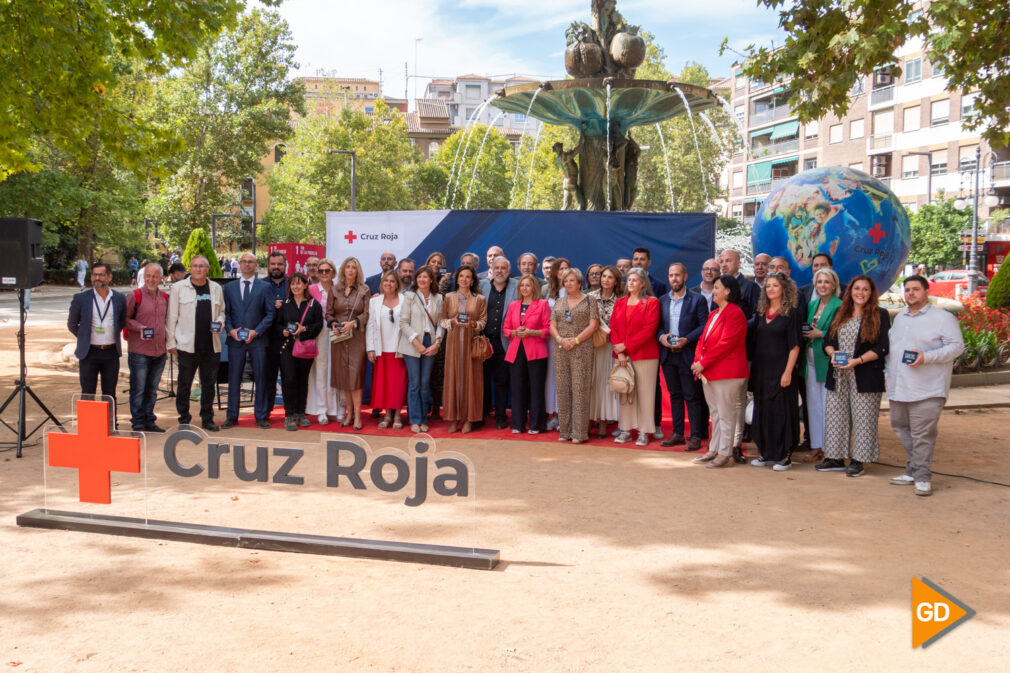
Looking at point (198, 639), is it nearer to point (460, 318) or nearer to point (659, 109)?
point (460, 318)

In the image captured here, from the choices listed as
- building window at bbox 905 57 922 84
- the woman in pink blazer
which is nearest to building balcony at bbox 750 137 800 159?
building window at bbox 905 57 922 84

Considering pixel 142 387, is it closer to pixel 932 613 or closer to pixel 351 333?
pixel 351 333

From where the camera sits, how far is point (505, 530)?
20.4ft

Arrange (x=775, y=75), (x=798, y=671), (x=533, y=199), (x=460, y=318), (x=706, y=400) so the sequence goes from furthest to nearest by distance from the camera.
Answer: (x=533, y=199), (x=775, y=75), (x=460, y=318), (x=706, y=400), (x=798, y=671)

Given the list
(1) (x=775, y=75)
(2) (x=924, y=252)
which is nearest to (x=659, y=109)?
(1) (x=775, y=75)

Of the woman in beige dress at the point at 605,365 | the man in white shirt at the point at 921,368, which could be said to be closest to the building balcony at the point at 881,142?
the woman in beige dress at the point at 605,365

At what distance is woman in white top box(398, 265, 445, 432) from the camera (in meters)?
9.90

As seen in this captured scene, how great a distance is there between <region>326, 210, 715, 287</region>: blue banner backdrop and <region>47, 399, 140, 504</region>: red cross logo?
5.79 metres

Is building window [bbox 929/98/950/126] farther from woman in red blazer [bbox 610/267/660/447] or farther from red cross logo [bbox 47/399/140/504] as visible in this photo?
red cross logo [bbox 47/399/140/504]

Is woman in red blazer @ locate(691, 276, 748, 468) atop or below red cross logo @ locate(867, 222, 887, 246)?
below

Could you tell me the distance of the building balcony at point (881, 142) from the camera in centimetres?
5144

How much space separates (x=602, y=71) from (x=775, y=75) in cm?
364

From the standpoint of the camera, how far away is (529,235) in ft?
36.7

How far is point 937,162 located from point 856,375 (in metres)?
46.8
